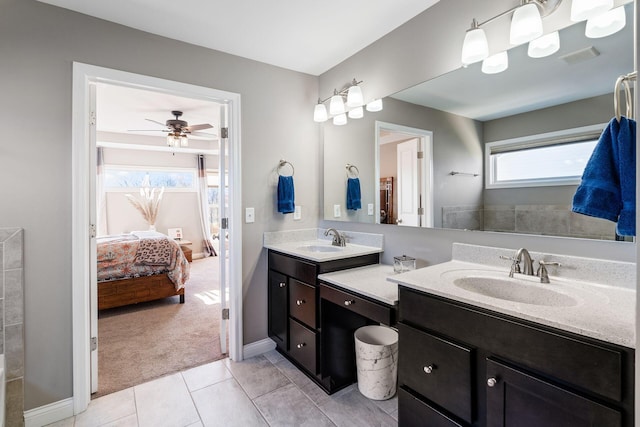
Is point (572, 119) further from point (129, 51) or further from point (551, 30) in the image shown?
→ point (129, 51)

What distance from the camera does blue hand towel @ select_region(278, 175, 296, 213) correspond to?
2.49 meters

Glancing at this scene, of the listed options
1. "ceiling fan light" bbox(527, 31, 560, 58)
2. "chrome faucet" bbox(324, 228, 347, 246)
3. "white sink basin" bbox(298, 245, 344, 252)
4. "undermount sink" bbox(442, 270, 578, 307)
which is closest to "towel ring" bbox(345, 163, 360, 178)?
"chrome faucet" bbox(324, 228, 347, 246)

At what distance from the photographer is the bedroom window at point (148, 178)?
586cm

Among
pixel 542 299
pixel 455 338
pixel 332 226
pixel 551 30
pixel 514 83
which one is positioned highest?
pixel 551 30

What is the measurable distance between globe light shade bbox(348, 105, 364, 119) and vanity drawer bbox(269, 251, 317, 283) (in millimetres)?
1226

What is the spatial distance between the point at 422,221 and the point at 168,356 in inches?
89.4

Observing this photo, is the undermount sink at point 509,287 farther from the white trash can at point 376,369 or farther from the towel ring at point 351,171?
the towel ring at point 351,171

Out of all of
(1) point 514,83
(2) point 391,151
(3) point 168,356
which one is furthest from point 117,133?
(1) point 514,83

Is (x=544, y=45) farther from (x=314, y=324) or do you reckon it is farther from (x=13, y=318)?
(x=13, y=318)

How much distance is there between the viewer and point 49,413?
5.69ft

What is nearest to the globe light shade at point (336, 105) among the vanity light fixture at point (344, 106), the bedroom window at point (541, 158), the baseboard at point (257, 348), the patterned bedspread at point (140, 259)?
the vanity light fixture at point (344, 106)

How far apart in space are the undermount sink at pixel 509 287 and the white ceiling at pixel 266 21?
158cm

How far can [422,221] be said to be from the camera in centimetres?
193

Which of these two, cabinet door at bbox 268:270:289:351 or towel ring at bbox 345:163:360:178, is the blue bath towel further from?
A: cabinet door at bbox 268:270:289:351
